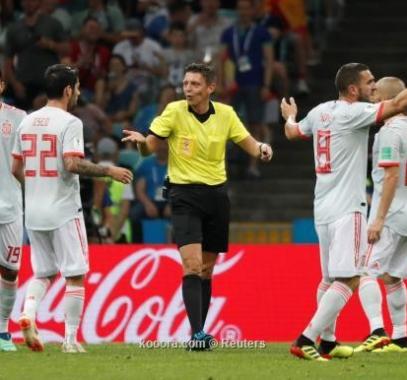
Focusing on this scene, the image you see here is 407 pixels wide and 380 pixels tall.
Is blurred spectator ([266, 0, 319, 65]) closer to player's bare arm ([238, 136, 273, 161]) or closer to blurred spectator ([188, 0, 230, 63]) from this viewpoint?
blurred spectator ([188, 0, 230, 63])

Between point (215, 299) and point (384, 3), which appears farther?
point (384, 3)

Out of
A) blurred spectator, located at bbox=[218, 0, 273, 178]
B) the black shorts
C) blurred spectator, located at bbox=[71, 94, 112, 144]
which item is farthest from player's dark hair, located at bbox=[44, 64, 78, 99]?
blurred spectator, located at bbox=[218, 0, 273, 178]

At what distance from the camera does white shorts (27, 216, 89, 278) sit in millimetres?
14422

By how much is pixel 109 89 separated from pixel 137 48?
842 mm

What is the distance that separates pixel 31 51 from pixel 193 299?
1035 cm

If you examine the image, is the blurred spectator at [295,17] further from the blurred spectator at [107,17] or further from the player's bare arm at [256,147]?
the player's bare arm at [256,147]

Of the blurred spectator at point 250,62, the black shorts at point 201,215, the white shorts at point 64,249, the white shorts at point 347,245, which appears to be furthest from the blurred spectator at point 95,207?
the white shorts at point 347,245

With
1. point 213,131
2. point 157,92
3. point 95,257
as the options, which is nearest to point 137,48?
point 157,92

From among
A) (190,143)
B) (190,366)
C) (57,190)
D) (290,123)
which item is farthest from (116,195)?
(190,366)

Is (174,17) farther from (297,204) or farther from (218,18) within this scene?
(297,204)

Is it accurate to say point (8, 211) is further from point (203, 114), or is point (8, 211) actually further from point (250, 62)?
point (250, 62)

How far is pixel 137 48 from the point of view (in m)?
25.5

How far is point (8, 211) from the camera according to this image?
50.1 ft

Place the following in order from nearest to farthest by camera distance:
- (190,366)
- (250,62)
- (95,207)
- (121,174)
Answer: (190,366), (121,174), (95,207), (250,62)
